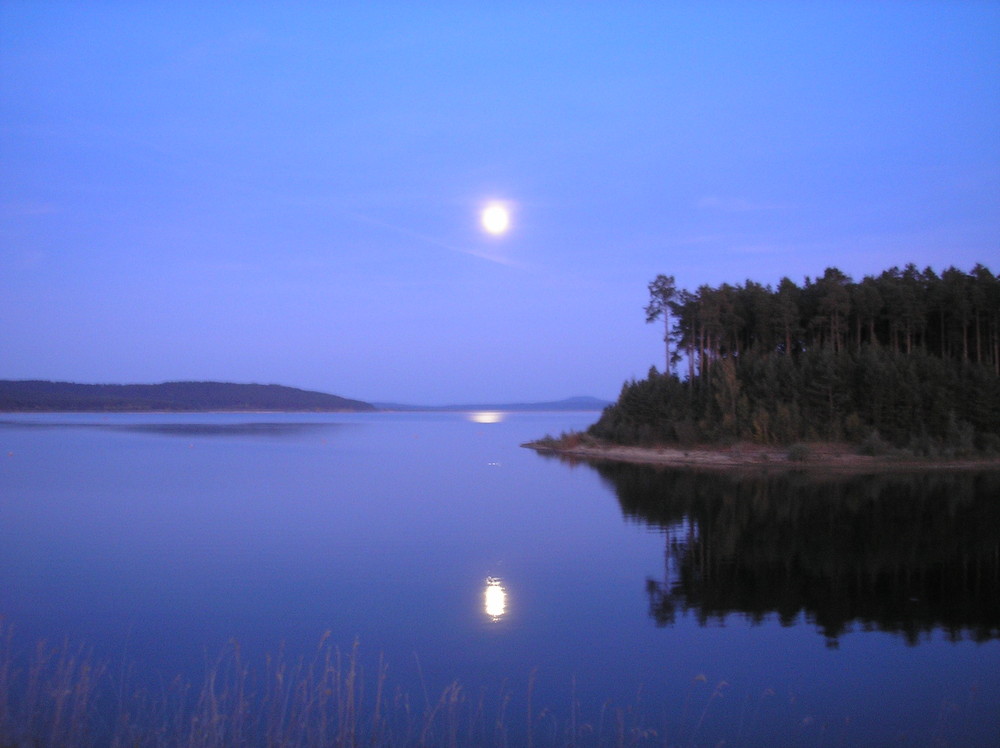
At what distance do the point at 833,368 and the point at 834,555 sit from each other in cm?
3126

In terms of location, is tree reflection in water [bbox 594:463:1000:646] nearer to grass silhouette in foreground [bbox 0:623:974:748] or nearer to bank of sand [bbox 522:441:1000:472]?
grass silhouette in foreground [bbox 0:623:974:748]

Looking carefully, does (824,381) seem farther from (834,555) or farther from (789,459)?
(834,555)

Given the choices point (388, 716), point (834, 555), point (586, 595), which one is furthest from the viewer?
point (834, 555)

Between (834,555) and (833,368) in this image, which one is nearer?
(834,555)

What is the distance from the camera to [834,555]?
1702 cm

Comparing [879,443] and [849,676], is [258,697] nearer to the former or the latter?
[849,676]

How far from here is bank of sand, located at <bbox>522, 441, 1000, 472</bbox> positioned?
A: 41.0 metres

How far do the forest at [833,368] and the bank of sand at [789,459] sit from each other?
79 centimetres

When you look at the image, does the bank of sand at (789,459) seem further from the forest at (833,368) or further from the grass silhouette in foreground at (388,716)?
A: the grass silhouette in foreground at (388,716)

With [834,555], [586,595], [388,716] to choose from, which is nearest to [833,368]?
[834,555]

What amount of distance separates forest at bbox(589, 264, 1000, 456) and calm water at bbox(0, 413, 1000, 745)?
1503cm

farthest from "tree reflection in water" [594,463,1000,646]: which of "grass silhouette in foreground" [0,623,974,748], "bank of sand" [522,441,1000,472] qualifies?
"bank of sand" [522,441,1000,472]

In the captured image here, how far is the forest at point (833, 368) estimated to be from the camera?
4412 centimetres

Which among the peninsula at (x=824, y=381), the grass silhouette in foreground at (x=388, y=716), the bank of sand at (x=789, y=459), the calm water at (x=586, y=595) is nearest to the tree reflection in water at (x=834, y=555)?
the calm water at (x=586, y=595)
